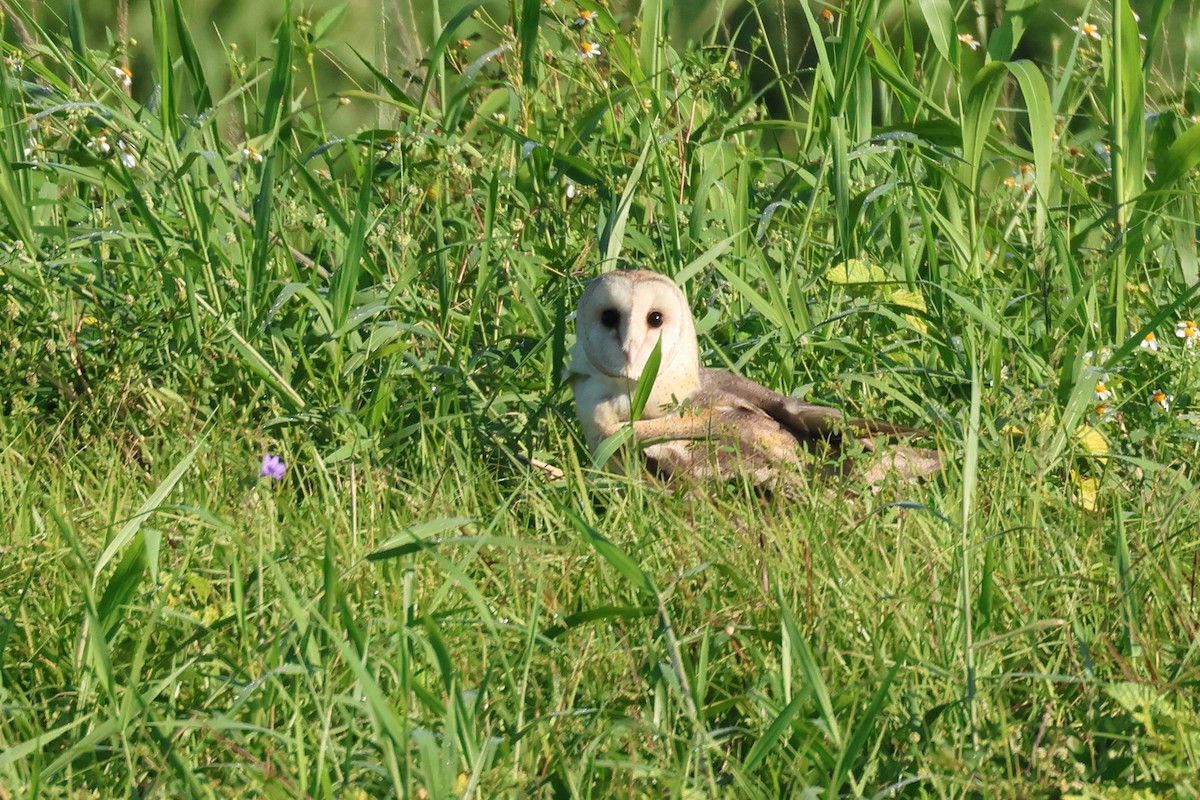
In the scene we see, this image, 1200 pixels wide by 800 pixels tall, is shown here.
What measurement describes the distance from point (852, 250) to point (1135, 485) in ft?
4.36

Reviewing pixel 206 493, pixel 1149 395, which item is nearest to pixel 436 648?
pixel 206 493

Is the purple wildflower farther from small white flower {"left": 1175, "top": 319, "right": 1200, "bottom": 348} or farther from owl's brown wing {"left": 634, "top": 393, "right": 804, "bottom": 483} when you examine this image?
small white flower {"left": 1175, "top": 319, "right": 1200, "bottom": 348}

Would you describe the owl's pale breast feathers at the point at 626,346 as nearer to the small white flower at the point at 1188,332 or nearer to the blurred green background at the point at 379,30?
the small white flower at the point at 1188,332

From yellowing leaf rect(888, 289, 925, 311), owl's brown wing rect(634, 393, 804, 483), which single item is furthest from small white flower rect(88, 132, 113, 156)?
yellowing leaf rect(888, 289, 925, 311)

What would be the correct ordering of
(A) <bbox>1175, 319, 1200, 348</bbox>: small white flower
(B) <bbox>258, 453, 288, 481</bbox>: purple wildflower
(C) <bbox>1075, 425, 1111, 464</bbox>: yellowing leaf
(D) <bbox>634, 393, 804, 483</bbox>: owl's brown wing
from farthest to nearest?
(A) <bbox>1175, 319, 1200, 348</bbox>: small white flower < (C) <bbox>1075, 425, 1111, 464</bbox>: yellowing leaf < (D) <bbox>634, 393, 804, 483</bbox>: owl's brown wing < (B) <bbox>258, 453, 288, 481</bbox>: purple wildflower

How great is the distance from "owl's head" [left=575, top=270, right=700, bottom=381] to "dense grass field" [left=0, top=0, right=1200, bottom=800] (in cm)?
11

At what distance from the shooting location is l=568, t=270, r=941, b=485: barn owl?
3.66 metres

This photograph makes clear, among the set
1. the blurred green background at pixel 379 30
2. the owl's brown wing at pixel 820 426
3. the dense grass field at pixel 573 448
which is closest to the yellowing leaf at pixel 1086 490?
the dense grass field at pixel 573 448

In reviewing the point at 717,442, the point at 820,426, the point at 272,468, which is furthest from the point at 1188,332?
the point at 272,468

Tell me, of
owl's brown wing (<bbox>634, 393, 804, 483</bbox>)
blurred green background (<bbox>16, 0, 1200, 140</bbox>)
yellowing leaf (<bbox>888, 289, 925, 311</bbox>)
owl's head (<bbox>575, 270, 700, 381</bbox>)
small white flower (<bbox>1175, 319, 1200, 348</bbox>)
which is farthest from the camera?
blurred green background (<bbox>16, 0, 1200, 140</bbox>)

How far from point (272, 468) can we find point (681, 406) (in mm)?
967

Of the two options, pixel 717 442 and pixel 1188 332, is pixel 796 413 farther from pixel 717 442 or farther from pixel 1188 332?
pixel 1188 332

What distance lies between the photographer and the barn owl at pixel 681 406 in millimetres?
Answer: 3656

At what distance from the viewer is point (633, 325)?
12.9 ft
